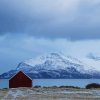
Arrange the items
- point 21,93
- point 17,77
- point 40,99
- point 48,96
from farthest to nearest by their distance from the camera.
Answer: point 17,77, point 21,93, point 48,96, point 40,99

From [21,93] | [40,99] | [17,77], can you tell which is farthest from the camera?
[17,77]

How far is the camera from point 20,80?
58.9m

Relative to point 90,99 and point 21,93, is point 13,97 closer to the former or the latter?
point 21,93

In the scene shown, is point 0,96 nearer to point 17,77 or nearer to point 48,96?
point 48,96

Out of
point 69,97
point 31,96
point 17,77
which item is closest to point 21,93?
point 31,96

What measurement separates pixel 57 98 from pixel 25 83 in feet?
68.5

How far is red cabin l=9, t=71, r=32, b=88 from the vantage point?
58906mm

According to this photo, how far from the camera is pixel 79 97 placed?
133 ft

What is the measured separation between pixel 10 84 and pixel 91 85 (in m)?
10.5

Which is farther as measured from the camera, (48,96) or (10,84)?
(10,84)

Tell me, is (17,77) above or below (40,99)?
above

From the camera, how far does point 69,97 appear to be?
40.2 metres

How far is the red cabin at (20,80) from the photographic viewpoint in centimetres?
5891

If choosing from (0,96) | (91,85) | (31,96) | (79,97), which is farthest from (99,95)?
(91,85)
